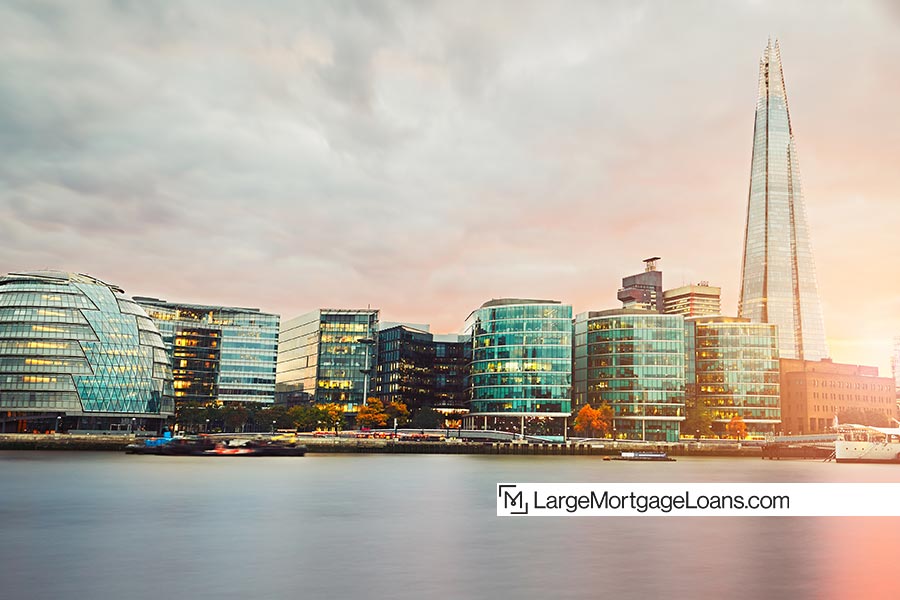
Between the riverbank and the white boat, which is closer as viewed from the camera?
the riverbank

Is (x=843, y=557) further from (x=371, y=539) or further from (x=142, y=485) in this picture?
(x=142, y=485)

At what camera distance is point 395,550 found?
4206 centimetres

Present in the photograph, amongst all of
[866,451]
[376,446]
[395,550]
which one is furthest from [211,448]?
[866,451]

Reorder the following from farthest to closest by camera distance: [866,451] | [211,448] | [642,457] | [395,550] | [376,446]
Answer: [866,451]
[376,446]
[642,457]
[211,448]
[395,550]

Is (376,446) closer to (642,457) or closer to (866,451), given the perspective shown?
(642,457)

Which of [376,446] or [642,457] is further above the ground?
[376,446]

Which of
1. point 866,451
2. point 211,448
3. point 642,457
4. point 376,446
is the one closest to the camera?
point 211,448

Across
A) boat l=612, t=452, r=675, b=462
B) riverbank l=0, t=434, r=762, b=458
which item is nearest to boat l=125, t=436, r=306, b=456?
riverbank l=0, t=434, r=762, b=458

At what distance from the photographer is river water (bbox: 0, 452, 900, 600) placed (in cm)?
3250

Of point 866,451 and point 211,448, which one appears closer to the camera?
point 211,448

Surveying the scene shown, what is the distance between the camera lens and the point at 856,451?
592 feet

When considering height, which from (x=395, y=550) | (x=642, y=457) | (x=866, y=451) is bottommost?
(x=395, y=550)

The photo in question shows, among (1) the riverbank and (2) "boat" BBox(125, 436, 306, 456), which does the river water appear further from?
(1) the riverbank

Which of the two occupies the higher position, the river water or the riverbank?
the riverbank
